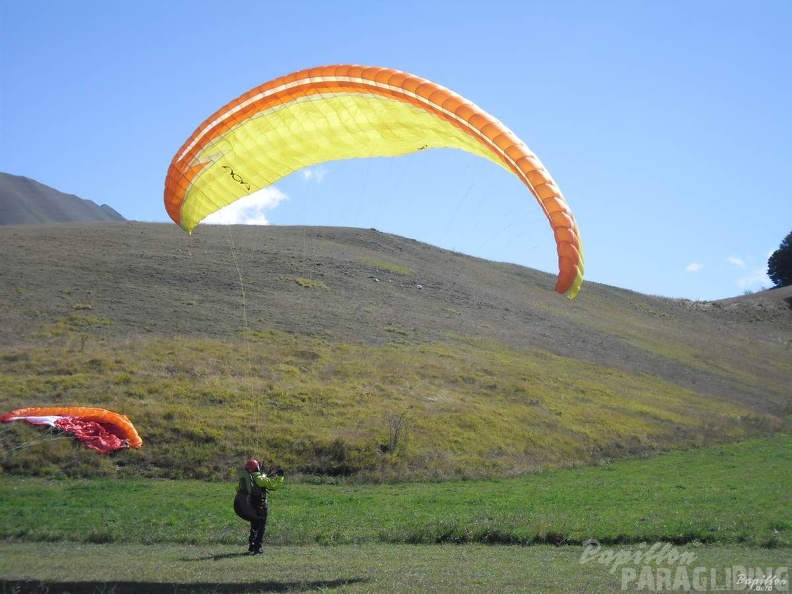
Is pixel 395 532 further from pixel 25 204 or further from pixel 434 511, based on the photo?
pixel 25 204

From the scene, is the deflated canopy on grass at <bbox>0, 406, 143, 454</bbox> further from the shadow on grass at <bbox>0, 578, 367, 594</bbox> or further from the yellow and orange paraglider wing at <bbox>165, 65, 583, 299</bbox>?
the shadow on grass at <bbox>0, 578, 367, 594</bbox>

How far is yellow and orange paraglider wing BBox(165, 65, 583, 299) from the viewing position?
34.5 feet

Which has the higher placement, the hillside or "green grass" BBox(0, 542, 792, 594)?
the hillside

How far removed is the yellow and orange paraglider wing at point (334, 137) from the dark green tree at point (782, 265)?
87685 mm

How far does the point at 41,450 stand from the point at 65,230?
3442 centimetres

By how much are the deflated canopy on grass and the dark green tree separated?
8636 centimetres

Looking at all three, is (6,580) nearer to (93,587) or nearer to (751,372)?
(93,587)

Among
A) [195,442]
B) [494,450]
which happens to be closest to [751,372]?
[494,450]

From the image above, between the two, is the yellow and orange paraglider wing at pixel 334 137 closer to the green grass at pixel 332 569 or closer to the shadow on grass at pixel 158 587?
the green grass at pixel 332 569

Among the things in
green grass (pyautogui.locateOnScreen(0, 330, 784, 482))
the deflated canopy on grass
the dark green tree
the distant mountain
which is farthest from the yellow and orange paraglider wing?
the distant mountain

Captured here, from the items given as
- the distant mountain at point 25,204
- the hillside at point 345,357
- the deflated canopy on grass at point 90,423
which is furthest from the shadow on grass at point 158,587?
the distant mountain at point 25,204

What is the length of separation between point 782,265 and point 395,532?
296 ft

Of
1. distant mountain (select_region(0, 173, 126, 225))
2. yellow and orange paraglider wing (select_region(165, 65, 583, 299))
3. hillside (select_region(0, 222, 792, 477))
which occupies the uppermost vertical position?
distant mountain (select_region(0, 173, 126, 225))

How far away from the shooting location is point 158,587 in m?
7.94
